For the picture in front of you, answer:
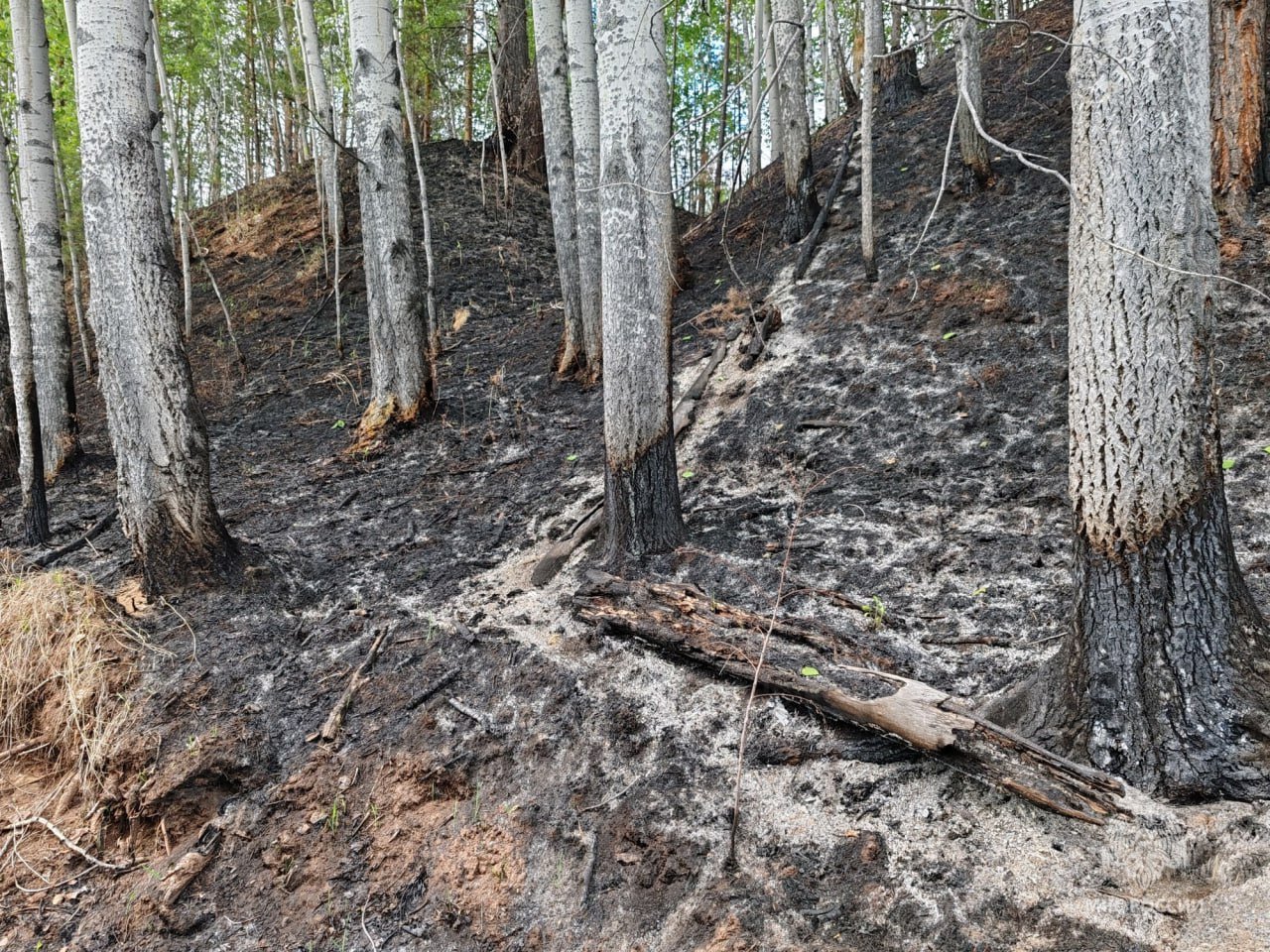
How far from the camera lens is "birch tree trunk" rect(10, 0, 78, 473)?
6.96 m

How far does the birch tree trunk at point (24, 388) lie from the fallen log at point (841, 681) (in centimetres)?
459

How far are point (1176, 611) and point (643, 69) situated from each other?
3.63 meters

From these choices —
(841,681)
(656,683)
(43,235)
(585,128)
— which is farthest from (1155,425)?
(43,235)

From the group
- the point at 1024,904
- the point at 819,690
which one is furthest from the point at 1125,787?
the point at 819,690

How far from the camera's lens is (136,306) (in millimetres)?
4531

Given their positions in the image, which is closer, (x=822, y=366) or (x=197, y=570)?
(x=197, y=570)

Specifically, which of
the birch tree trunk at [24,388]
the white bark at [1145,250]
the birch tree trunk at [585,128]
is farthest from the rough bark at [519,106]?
the white bark at [1145,250]

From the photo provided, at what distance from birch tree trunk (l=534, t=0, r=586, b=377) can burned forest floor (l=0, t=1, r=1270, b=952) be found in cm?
68

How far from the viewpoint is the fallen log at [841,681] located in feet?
8.72

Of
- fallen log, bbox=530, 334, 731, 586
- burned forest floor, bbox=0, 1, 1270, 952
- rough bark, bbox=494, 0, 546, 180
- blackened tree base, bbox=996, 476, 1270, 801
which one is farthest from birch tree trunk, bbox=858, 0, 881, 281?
rough bark, bbox=494, 0, 546, 180

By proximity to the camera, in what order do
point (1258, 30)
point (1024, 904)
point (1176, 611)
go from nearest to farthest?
1. point (1024, 904)
2. point (1176, 611)
3. point (1258, 30)

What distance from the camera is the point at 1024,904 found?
2.42 metres

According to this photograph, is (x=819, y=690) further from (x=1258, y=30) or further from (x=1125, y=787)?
(x=1258, y=30)

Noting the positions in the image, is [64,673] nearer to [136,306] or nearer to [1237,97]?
[136,306]
